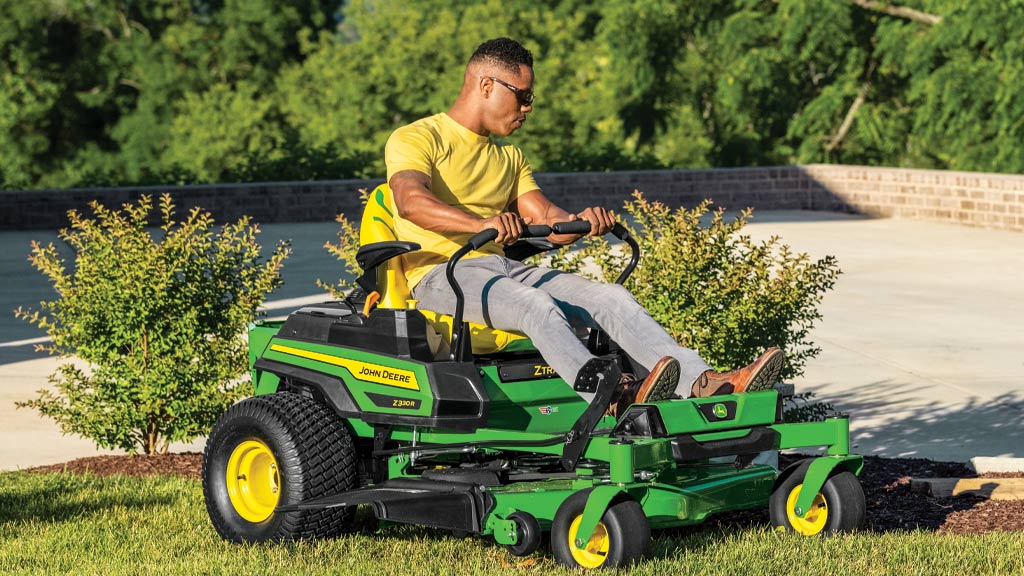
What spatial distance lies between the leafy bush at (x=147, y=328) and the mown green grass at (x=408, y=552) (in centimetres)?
119

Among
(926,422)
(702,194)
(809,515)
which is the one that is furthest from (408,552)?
(702,194)

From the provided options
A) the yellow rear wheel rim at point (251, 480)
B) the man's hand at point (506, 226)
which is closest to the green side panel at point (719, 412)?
the man's hand at point (506, 226)

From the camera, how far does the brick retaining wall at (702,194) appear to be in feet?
72.7

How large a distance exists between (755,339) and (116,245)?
10.1 feet

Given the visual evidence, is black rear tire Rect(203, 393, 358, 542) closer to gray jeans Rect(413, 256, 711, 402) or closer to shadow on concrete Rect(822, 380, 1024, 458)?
gray jeans Rect(413, 256, 711, 402)

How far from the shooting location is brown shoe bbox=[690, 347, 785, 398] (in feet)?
18.1

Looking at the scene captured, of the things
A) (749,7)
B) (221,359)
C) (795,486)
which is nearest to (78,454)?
(221,359)

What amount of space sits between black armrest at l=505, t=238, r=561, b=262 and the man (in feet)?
0.13

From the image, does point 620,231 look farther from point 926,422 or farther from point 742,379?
point 926,422

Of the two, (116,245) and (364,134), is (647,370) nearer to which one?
(116,245)

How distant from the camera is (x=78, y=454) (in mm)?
8359

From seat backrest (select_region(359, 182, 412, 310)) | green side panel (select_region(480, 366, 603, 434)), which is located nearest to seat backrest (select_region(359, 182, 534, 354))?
seat backrest (select_region(359, 182, 412, 310))

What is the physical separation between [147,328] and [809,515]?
11.3ft

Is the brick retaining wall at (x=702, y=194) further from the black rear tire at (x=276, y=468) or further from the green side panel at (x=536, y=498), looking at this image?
the green side panel at (x=536, y=498)
